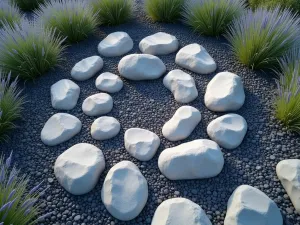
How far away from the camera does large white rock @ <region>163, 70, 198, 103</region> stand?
254 centimetres

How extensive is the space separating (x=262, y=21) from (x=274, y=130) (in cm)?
107

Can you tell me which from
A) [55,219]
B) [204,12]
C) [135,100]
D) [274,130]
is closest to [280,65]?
[274,130]

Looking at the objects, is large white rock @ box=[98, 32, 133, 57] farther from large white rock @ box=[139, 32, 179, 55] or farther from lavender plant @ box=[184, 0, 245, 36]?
lavender plant @ box=[184, 0, 245, 36]

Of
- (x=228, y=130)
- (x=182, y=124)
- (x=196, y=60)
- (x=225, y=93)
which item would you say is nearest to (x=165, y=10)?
(x=196, y=60)

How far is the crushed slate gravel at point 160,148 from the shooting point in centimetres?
190

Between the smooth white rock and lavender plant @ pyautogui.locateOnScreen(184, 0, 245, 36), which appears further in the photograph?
lavender plant @ pyautogui.locateOnScreen(184, 0, 245, 36)

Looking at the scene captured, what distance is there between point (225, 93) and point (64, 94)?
1.42m

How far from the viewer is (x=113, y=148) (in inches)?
89.0

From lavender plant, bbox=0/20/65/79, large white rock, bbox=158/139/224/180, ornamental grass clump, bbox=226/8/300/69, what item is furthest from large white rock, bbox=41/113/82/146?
ornamental grass clump, bbox=226/8/300/69

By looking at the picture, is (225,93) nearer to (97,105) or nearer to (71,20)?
(97,105)

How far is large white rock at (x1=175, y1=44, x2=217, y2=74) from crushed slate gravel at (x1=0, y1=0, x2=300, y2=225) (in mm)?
64

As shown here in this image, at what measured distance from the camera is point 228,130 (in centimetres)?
222

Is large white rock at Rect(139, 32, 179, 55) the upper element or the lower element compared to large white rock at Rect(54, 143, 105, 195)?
upper

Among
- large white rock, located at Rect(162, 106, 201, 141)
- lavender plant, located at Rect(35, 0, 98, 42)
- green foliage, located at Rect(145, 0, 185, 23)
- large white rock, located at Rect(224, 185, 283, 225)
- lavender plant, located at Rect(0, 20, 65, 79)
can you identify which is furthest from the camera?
green foliage, located at Rect(145, 0, 185, 23)
